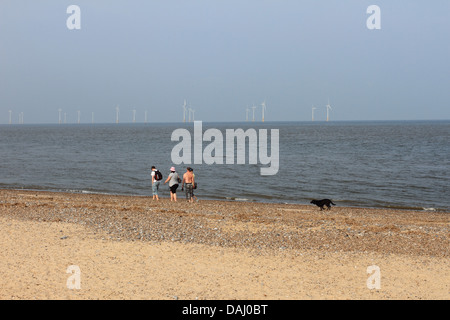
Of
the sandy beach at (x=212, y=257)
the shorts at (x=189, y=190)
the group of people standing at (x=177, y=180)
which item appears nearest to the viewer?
the sandy beach at (x=212, y=257)

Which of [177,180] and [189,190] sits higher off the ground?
[177,180]

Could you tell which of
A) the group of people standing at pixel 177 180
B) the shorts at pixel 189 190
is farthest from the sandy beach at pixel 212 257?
the shorts at pixel 189 190

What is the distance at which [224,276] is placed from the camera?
1201cm

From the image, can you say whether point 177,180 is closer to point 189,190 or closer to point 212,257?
point 189,190

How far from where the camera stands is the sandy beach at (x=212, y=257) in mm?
11031

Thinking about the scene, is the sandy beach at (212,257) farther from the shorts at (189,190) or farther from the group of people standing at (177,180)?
the shorts at (189,190)

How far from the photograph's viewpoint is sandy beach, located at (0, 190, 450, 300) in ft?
36.2

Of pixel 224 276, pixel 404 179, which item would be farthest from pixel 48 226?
pixel 404 179

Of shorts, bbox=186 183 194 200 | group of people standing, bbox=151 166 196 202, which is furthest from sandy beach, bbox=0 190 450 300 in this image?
shorts, bbox=186 183 194 200

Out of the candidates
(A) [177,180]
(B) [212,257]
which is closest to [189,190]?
(A) [177,180]

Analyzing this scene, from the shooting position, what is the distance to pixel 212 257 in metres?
13.7

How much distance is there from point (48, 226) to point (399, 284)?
463 inches
